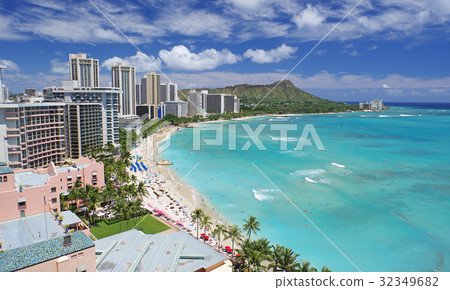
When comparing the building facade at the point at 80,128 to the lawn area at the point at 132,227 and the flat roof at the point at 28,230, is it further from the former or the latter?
the flat roof at the point at 28,230

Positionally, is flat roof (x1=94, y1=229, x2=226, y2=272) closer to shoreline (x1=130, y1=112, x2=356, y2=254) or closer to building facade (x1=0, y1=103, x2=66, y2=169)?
shoreline (x1=130, y1=112, x2=356, y2=254)

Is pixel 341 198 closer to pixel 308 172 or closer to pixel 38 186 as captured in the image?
pixel 308 172

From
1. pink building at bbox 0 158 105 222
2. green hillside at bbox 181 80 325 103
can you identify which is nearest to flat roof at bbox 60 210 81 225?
pink building at bbox 0 158 105 222

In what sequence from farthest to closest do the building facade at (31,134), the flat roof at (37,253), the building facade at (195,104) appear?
the building facade at (195,104) → the building facade at (31,134) → the flat roof at (37,253)

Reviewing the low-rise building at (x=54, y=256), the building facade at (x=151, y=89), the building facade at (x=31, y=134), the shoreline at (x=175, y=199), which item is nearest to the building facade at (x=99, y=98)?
the building facade at (x=31, y=134)

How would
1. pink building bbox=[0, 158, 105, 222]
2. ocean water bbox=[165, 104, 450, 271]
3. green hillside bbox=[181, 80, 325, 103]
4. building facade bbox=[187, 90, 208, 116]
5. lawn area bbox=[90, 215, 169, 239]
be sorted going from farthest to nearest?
green hillside bbox=[181, 80, 325, 103], building facade bbox=[187, 90, 208, 116], ocean water bbox=[165, 104, 450, 271], lawn area bbox=[90, 215, 169, 239], pink building bbox=[0, 158, 105, 222]

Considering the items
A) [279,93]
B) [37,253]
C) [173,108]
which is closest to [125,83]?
[173,108]
